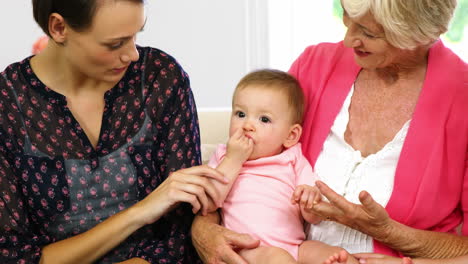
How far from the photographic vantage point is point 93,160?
6.76ft

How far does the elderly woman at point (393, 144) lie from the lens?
6.27ft

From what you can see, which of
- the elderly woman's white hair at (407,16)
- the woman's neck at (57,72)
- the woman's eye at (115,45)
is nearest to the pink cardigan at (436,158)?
the elderly woman's white hair at (407,16)

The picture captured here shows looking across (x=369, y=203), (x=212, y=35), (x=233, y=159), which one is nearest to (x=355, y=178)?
(x=369, y=203)

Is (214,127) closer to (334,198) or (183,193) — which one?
(183,193)

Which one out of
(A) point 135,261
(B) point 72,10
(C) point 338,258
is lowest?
(A) point 135,261

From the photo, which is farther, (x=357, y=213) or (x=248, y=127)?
(x=248, y=127)

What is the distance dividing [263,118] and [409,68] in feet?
1.50

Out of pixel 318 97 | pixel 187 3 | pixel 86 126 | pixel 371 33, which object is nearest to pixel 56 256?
pixel 86 126

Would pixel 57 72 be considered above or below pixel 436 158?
above

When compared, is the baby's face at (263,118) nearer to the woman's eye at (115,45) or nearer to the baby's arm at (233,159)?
the baby's arm at (233,159)

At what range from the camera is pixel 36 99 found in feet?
6.81

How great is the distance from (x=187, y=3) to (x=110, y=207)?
2.05m

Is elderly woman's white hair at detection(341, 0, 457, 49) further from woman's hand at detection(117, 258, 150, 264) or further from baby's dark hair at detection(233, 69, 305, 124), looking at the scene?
woman's hand at detection(117, 258, 150, 264)

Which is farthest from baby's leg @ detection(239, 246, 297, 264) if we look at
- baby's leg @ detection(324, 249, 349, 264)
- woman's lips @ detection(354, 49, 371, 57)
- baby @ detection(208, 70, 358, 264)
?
woman's lips @ detection(354, 49, 371, 57)
